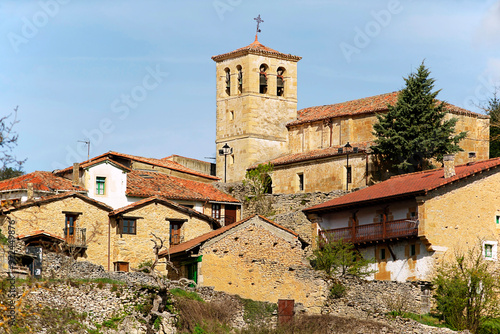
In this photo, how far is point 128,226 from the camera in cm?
5103

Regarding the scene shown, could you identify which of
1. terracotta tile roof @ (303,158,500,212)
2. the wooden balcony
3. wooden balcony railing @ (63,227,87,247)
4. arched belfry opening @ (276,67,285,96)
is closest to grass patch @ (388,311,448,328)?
the wooden balcony

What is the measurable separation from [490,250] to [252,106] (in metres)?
26.3

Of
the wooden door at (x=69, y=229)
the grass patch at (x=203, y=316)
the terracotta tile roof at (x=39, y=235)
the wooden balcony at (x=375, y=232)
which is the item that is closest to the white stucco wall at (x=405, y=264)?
the wooden balcony at (x=375, y=232)

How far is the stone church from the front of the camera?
61.9 metres

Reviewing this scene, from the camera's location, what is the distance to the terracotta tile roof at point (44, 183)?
5181cm

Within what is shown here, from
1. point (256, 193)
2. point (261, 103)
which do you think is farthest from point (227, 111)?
point (256, 193)

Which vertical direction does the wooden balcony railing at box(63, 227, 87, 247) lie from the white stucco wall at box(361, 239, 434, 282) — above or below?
above

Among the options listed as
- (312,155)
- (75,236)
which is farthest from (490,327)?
(312,155)

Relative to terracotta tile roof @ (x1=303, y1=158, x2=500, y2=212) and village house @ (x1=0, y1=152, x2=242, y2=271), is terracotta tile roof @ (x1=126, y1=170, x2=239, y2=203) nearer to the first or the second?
village house @ (x1=0, y1=152, x2=242, y2=271)

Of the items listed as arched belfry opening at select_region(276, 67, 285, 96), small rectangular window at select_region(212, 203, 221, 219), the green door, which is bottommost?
the green door

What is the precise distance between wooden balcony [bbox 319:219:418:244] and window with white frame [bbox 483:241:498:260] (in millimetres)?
3504

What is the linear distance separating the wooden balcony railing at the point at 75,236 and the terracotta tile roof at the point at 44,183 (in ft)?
9.19

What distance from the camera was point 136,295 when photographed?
37.5 metres

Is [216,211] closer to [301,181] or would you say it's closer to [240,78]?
[301,181]
